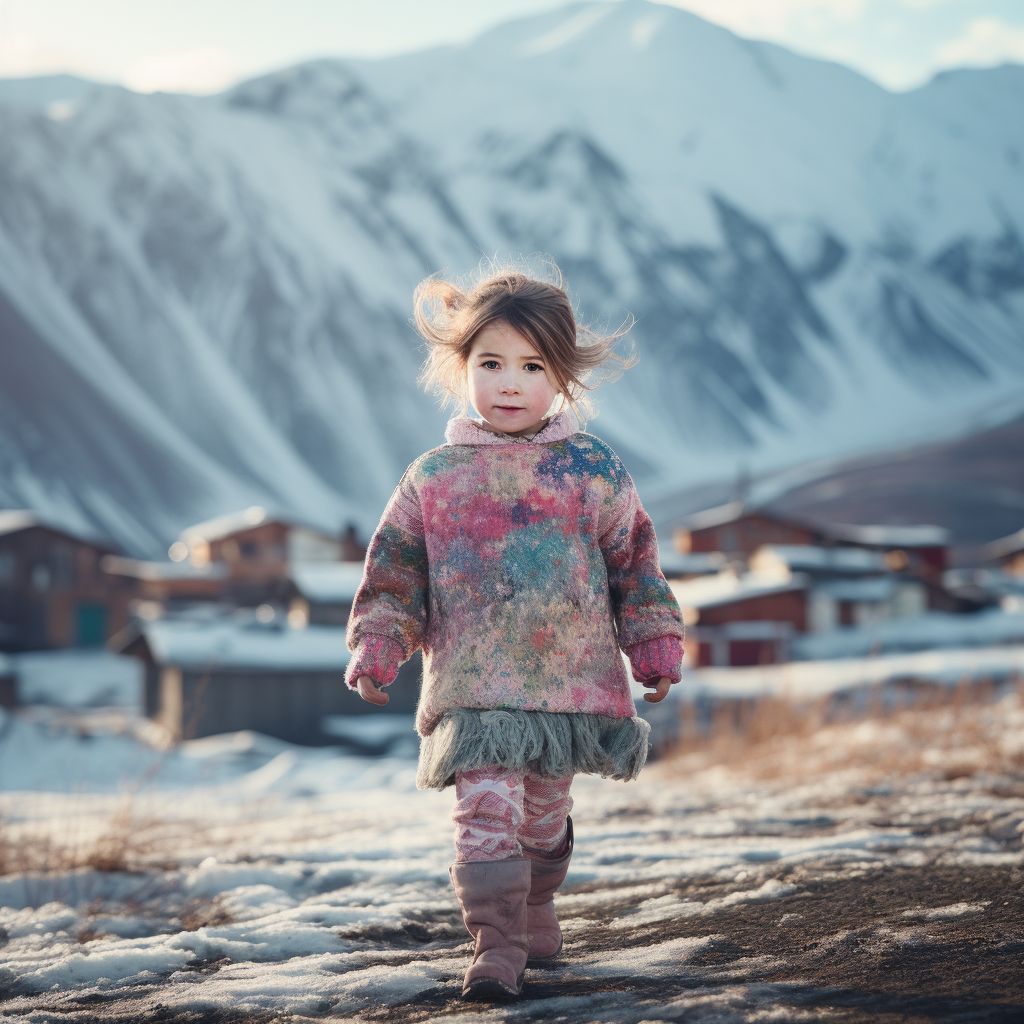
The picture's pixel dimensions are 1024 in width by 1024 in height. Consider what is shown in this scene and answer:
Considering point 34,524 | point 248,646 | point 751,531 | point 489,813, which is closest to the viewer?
point 489,813

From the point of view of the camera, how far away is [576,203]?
11344 cm

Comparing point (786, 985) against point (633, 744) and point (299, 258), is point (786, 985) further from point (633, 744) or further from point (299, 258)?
point (299, 258)

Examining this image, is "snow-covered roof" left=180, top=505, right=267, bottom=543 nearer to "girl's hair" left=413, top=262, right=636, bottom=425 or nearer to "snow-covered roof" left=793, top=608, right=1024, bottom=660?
"snow-covered roof" left=793, top=608, right=1024, bottom=660

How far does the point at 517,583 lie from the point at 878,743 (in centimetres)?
489

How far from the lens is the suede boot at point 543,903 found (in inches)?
105

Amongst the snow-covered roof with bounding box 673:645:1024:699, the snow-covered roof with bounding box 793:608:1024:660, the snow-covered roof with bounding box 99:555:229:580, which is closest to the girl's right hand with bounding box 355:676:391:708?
the snow-covered roof with bounding box 673:645:1024:699

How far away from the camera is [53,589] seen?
4016cm

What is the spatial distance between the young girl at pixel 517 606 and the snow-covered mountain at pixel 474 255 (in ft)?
209

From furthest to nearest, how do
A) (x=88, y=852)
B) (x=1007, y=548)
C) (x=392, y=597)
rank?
(x=1007, y=548)
(x=88, y=852)
(x=392, y=597)

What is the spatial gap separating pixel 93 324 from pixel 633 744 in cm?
8781

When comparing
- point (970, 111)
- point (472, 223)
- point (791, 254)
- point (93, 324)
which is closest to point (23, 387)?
point (93, 324)

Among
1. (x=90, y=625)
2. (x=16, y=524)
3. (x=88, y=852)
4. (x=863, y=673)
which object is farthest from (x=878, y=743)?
(x=90, y=625)

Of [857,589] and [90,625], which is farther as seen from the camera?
[90,625]

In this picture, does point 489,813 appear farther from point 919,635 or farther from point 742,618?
point 919,635
